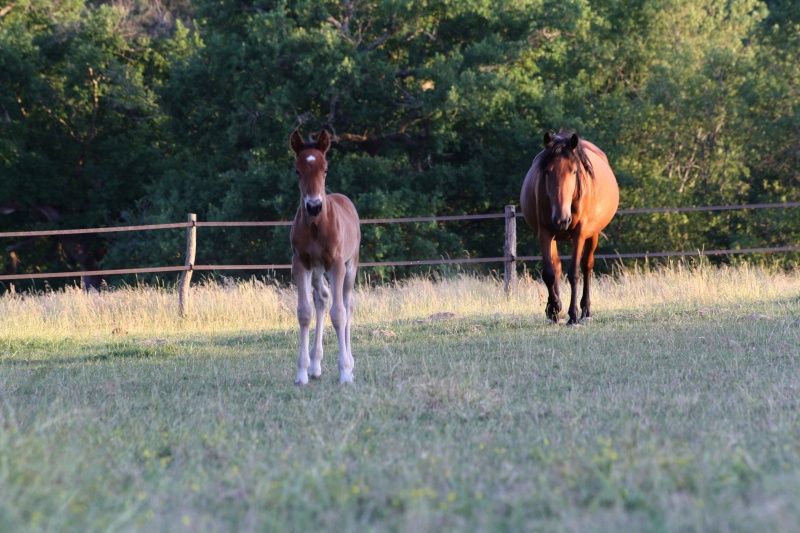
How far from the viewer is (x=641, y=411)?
5109mm

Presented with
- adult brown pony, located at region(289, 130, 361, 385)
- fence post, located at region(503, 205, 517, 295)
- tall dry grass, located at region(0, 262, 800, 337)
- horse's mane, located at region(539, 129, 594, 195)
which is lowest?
tall dry grass, located at region(0, 262, 800, 337)

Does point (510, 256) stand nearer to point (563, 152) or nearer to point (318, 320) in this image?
point (563, 152)

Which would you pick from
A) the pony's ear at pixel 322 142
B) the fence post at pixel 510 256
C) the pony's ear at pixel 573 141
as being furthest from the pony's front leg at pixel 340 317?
the fence post at pixel 510 256

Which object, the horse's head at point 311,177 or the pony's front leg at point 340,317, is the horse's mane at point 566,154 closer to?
the pony's front leg at point 340,317

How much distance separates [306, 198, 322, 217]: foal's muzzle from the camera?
20.9 ft

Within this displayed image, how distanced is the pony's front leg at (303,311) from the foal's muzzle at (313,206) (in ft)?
2.23

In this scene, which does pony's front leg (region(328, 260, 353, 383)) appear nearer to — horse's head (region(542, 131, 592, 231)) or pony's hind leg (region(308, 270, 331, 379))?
pony's hind leg (region(308, 270, 331, 379))

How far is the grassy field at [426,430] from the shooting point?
3285mm

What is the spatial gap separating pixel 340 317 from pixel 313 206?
1.12 m

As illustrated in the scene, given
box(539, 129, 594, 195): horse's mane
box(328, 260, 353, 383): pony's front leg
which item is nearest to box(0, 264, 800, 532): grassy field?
box(328, 260, 353, 383): pony's front leg

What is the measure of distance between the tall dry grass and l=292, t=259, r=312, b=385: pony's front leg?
467 cm

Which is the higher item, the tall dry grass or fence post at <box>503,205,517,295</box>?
fence post at <box>503,205,517,295</box>

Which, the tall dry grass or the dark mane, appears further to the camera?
the tall dry grass

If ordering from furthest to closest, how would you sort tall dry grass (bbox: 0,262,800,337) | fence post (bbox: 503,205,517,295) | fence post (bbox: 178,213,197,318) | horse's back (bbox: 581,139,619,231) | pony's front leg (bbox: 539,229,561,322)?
fence post (bbox: 503,205,517,295) → fence post (bbox: 178,213,197,318) → tall dry grass (bbox: 0,262,800,337) → horse's back (bbox: 581,139,619,231) → pony's front leg (bbox: 539,229,561,322)
